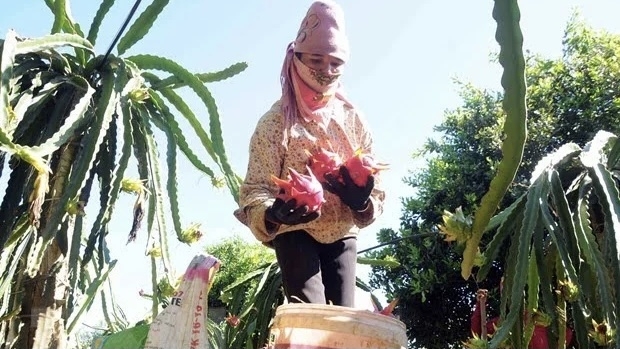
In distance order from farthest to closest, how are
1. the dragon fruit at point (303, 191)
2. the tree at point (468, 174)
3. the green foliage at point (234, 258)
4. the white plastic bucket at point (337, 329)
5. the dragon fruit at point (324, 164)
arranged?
1. the green foliage at point (234, 258)
2. the tree at point (468, 174)
3. the dragon fruit at point (324, 164)
4. the dragon fruit at point (303, 191)
5. the white plastic bucket at point (337, 329)

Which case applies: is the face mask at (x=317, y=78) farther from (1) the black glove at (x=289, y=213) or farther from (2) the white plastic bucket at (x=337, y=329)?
(2) the white plastic bucket at (x=337, y=329)

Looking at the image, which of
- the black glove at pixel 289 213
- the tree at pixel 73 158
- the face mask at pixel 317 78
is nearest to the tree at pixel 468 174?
the tree at pixel 73 158

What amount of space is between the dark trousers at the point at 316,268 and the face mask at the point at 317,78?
1.23 ft

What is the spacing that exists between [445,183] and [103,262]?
3277mm

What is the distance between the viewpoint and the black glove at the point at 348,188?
1399 millimetres

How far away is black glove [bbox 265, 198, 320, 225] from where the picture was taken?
1316mm

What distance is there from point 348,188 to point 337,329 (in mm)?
362

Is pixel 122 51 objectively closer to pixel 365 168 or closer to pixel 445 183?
pixel 365 168

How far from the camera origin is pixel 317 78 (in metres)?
1.65

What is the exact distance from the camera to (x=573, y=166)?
7.58 ft

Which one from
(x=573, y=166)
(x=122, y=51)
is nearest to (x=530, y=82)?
(x=573, y=166)

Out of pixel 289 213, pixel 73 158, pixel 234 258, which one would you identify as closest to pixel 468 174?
pixel 73 158

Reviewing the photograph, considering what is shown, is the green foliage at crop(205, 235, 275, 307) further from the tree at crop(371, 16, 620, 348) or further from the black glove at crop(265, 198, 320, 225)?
the black glove at crop(265, 198, 320, 225)

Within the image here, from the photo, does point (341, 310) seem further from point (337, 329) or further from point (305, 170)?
point (305, 170)
